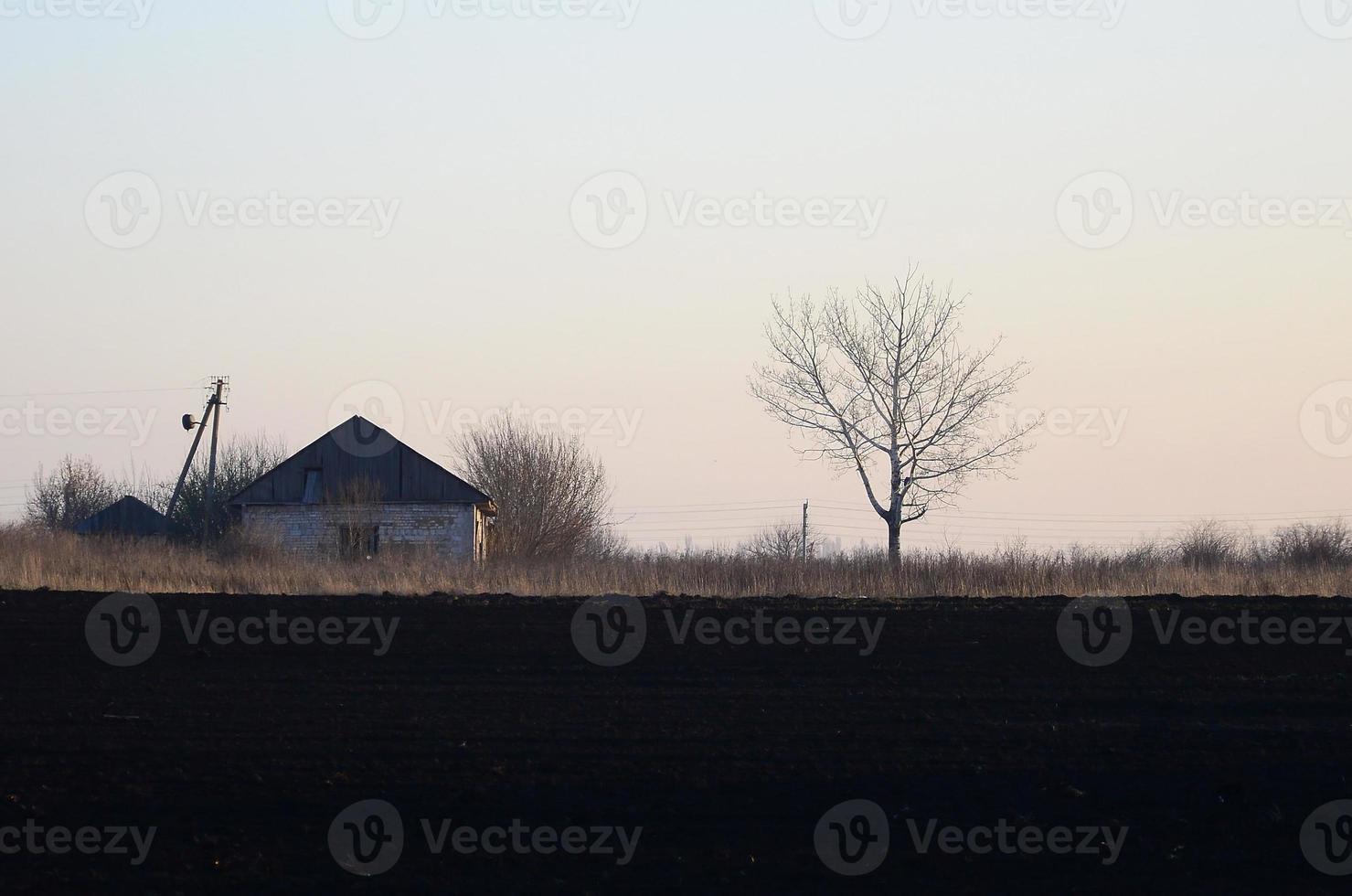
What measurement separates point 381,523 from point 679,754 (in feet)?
107

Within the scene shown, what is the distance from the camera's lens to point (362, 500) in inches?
1683

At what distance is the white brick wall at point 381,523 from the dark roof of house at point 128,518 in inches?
496

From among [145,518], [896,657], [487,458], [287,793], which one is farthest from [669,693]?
[145,518]

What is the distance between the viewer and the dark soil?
28.9 feet

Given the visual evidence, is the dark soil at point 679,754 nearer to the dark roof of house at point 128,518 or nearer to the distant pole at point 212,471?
the distant pole at point 212,471

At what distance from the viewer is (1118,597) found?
21.9m

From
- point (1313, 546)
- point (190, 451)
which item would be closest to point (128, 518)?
point (190, 451)

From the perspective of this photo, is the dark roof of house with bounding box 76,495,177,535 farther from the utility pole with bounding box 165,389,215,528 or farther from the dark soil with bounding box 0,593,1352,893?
the dark soil with bounding box 0,593,1352,893

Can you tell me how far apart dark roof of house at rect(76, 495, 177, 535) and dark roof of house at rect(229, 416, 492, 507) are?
12083 mm

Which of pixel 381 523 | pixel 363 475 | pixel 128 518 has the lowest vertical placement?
pixel 381 523

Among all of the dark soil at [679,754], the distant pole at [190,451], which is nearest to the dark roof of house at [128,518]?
the distant pole at [190,451]

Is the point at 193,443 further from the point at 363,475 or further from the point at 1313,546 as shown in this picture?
the point at 1313,546

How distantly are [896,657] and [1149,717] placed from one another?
3.68m

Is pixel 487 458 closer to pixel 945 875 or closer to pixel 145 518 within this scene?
pixel 145 518
